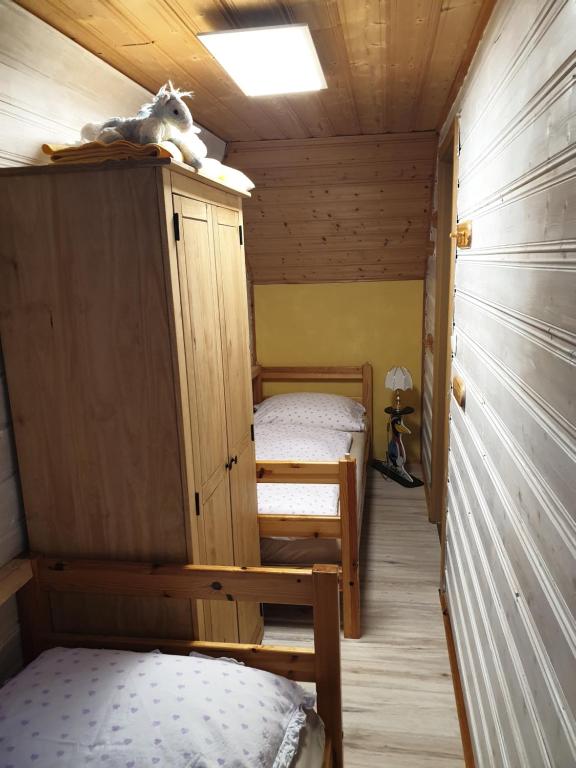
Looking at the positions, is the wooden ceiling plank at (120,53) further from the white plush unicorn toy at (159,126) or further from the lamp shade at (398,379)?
the lamp shade at (398,379)

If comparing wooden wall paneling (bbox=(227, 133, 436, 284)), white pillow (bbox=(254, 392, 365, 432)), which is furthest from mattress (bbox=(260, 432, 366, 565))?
wooden wall paneling (bbox=(227, 133, 436, 284))

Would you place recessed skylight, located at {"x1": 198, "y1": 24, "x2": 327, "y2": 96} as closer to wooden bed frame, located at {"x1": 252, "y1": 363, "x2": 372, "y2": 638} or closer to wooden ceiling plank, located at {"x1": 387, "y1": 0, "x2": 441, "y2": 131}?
wooden ceiling plank, located at {"x1": 387, "y1": 0, "x2": 441, "y2": 131}

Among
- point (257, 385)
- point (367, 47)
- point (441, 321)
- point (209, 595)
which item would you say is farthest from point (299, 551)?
point (257, 385)

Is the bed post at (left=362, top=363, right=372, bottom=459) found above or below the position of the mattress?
above

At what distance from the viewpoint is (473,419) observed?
1.95 m

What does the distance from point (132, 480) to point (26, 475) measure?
306 mm

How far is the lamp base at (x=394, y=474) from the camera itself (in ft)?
13.8

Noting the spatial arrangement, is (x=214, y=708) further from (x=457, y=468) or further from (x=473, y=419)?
(x=457, y=468)

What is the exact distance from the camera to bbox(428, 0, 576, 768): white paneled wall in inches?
38.3

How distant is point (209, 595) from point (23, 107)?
1442 millimetres

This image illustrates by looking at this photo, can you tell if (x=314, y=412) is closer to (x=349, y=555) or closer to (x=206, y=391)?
(x=349, y=555)

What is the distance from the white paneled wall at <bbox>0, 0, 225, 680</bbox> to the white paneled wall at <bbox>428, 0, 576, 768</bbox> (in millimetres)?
1253

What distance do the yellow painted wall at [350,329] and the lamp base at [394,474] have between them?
0.22m

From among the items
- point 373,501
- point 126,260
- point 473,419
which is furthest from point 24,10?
point 373,501
